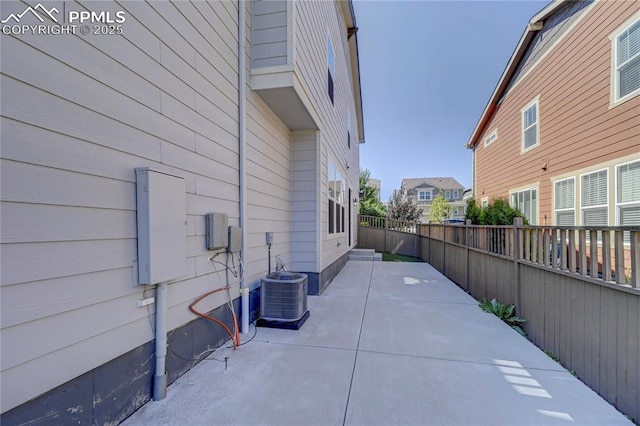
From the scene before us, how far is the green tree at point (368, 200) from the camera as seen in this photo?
17.4m

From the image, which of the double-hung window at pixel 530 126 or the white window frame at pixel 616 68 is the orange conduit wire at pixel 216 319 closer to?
the white window frame at pixel 616 68

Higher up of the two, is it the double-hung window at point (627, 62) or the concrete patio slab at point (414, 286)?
the double-hung window at point (627, 62)

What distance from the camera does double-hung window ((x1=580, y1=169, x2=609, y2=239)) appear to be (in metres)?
5.46

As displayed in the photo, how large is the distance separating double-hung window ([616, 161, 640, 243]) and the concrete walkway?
3.57 meters

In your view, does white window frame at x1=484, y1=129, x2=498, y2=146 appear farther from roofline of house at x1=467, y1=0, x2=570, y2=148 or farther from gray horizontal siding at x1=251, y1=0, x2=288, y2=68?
gray horizontal siding at x1=251, y1=0, x2=288, y2=68

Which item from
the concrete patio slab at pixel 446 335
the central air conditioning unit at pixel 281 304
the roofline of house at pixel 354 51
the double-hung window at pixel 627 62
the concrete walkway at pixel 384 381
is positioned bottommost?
the concrete patio slab at pixel 446 335

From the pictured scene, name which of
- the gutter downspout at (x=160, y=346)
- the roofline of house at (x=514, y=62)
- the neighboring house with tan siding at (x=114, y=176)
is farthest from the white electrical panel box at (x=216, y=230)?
the roofline of house at (x=514, y=62)

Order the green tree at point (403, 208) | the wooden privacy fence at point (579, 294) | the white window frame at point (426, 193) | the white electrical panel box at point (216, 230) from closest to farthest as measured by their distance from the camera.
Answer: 1. the wooden privacy fence at point (579, 294)
2. the white electrical panel box at point (216, 230)
3. the green tree at point (403, 208)
4. the white window frame at point (426, 193)

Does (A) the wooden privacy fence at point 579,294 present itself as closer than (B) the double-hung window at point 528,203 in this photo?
Yes

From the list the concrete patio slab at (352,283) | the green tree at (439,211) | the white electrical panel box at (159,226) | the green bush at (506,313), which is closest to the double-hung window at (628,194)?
the green bush at (506,313)

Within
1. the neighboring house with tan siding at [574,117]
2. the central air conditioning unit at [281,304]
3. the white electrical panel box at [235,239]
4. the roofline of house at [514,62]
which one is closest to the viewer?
the white electrical panel box at [235,239]

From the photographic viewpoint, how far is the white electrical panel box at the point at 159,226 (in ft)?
6.51

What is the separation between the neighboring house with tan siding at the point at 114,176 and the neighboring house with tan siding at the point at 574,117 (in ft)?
20.1

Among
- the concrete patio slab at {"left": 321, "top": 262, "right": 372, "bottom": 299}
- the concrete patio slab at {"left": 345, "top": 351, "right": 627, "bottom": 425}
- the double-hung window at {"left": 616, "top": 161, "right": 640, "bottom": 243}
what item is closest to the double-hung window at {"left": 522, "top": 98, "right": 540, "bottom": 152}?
the double-hung window at {"left": 616, "top": 161, "right": 640, "bottom": 243}
